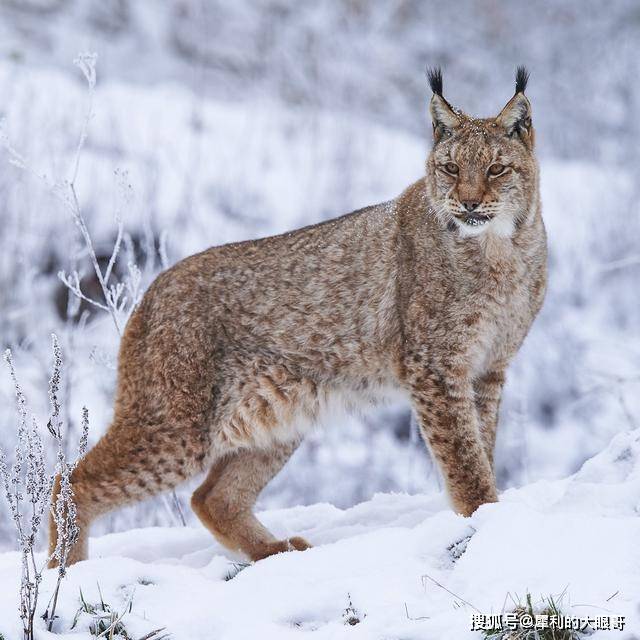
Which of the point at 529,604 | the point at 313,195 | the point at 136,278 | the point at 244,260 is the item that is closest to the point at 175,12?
the point at 313,195

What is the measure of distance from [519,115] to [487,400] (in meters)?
1.33

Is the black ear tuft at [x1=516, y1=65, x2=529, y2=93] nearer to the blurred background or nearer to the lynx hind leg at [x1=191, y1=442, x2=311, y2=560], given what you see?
the blurred background

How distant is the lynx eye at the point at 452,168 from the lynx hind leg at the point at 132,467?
162 centimetres

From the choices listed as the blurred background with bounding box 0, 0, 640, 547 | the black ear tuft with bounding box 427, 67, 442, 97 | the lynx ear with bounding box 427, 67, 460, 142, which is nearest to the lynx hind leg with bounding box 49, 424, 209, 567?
the blurred background with bounding box 0, 0, 640, 547

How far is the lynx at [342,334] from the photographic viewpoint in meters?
4.56

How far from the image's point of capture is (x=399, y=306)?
474cm

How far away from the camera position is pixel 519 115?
15.3 ft

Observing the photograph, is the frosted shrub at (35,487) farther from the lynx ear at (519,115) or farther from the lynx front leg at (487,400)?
the lynx ear at (519,115)

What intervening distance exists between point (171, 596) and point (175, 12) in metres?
13.4

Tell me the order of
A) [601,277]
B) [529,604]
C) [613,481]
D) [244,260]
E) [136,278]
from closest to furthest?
1. [529,604]
2. [613,481]
3. [244,260]
4. [136,278]
5. [601,277]

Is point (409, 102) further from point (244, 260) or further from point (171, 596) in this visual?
point (171, 596)

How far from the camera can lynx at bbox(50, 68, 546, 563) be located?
4562 mm

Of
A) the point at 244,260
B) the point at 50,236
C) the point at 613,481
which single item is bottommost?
the point at 613,481

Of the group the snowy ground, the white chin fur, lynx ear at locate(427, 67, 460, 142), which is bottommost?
the snowy ground
